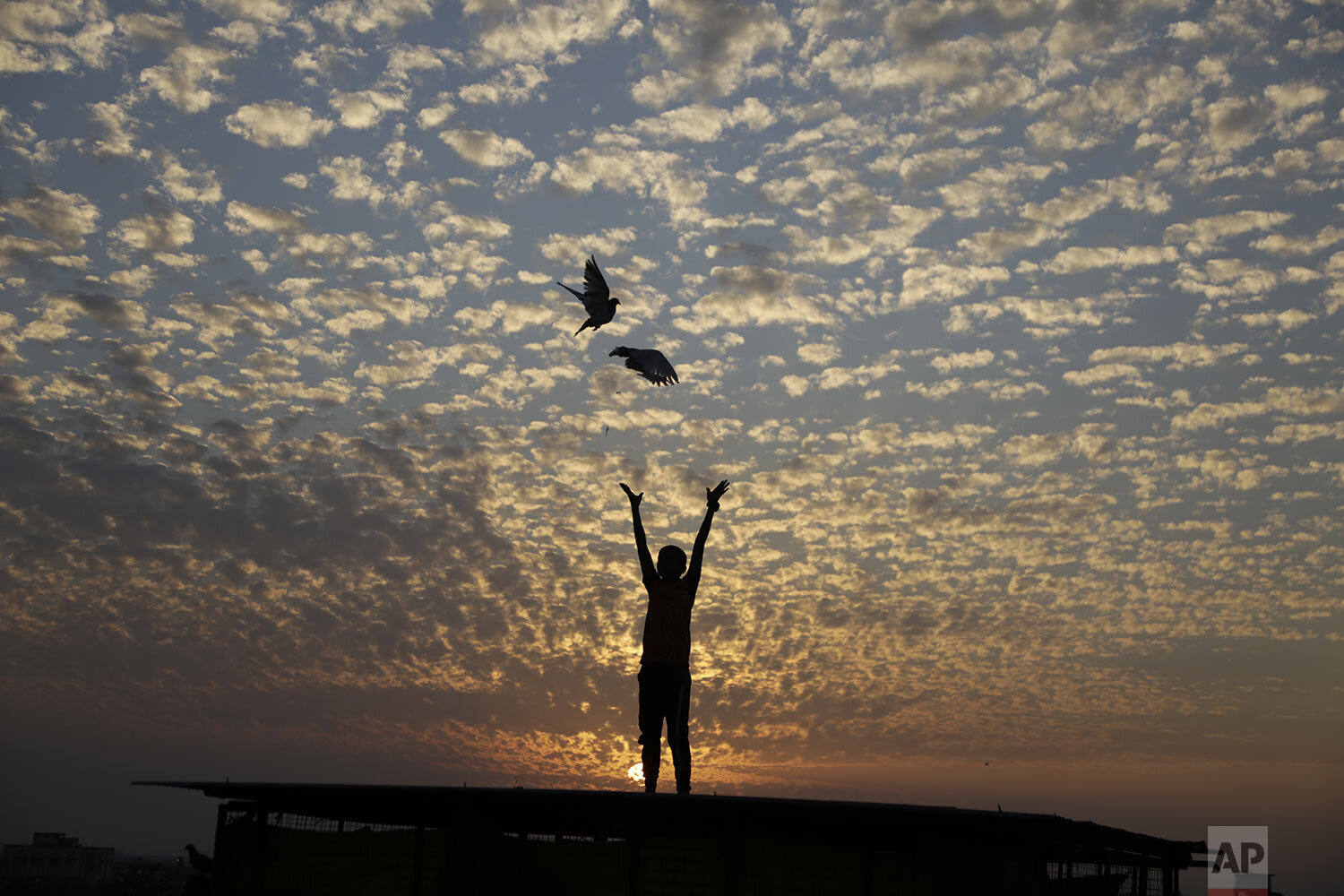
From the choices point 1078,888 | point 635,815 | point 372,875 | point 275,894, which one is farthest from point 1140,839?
point 275,894

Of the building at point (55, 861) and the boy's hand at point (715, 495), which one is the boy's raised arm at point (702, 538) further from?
the building at point (55, 861)

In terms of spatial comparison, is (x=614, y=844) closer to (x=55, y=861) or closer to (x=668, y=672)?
(x=668, y=672)

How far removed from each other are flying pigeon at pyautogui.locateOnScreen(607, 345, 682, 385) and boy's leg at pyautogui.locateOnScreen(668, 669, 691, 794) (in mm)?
4318

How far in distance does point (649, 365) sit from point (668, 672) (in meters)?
4.52

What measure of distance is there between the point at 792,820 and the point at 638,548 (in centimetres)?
404

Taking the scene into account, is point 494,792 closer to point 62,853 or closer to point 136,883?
point 136,883

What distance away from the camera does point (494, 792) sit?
27.1 ft

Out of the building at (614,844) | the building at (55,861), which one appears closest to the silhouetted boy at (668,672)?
the building at (614,844)

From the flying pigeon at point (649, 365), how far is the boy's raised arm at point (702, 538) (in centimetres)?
Answer: 248

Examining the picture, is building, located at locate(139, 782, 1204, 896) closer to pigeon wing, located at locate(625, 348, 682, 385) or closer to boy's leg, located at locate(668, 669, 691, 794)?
boy's leg, located at locate(668, 669, 691, 794)

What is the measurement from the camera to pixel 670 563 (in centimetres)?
1138

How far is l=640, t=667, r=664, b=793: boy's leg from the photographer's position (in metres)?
10.8

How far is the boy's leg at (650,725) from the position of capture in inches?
424

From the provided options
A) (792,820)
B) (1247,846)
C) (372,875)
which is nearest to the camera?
(792,820)
